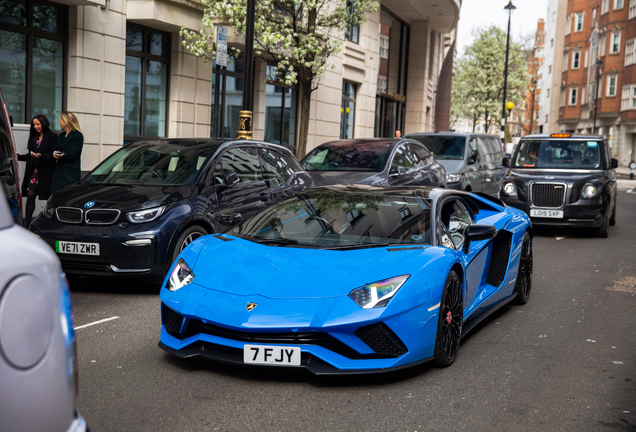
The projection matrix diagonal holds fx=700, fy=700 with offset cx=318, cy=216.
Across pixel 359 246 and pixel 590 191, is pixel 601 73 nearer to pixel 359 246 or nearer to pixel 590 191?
pixel 590 191

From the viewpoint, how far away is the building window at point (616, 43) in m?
63.7

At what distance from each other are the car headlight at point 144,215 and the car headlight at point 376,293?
3.34 metres

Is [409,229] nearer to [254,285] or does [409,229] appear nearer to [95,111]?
[254,285]

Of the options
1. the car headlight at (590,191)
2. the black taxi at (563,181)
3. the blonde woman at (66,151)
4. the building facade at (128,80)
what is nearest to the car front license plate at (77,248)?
the blonde woman at (66,151)

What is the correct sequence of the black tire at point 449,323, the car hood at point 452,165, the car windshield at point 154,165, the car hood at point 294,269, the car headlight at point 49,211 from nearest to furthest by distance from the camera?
1. the car hood at point 294,269
2. the black tire at point 449,323
3. the car headlight at point 49,211
4. the car windshield at point 154,165
5. the car hood at point 452,165

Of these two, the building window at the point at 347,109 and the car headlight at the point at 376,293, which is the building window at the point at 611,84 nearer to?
the building window at the point at 347,109

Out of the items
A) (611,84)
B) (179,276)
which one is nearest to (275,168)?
(179,276)

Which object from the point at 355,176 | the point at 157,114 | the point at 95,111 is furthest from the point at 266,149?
the point at 157,114

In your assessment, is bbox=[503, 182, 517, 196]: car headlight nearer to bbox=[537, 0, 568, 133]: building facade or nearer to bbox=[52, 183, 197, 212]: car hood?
bbox=[52, 183, 197, 212]: car hood

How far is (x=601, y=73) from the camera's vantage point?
66.2m

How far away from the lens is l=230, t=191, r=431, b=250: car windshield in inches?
197

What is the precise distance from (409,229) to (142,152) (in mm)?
4372

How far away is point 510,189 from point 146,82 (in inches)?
338

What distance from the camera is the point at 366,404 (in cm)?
394
